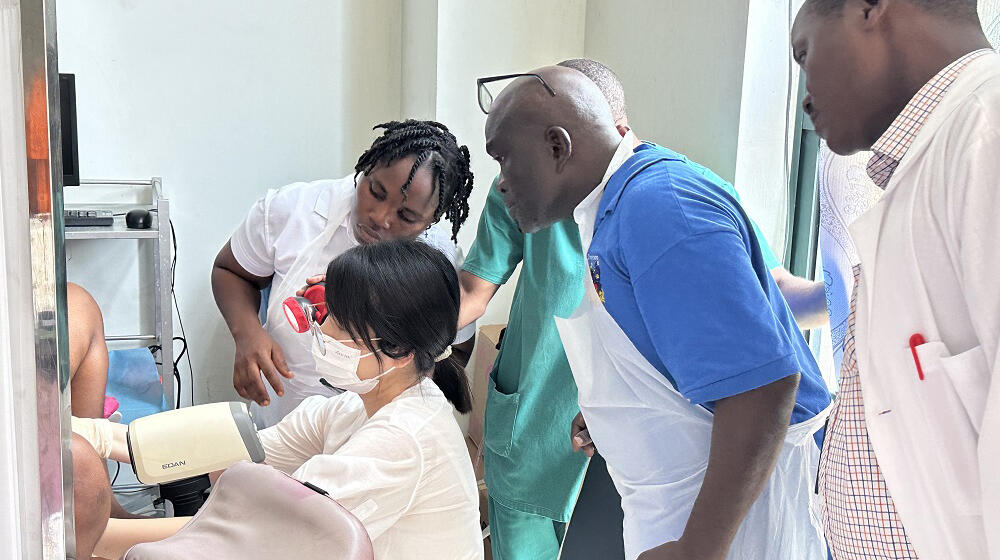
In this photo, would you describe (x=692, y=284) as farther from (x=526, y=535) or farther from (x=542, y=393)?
(x=526, y=535)

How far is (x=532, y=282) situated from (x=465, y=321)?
0.21 metres

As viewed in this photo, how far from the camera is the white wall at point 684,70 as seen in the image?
191 cm


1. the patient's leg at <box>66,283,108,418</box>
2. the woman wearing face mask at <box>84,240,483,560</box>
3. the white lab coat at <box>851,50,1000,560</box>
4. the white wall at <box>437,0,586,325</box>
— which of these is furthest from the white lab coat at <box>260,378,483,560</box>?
the white wall at <box>437,0,586,325</box>

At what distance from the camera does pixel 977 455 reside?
691 millimetres

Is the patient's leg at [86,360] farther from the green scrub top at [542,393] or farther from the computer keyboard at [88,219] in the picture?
the green scrub top at [542,393]

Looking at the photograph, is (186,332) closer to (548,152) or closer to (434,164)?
(434,164)

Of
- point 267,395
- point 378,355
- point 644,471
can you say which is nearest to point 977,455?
point 644,471

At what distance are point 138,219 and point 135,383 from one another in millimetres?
483

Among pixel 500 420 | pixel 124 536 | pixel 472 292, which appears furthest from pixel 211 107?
pixel 124 536

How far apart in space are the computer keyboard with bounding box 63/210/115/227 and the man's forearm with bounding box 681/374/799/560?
84.0 inches

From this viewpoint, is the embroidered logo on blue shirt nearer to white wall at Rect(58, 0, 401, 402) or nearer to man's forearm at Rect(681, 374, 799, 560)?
man's forearm at Rect(681, 374, 799, 560)

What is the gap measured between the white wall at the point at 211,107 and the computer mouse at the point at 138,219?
0.36 m

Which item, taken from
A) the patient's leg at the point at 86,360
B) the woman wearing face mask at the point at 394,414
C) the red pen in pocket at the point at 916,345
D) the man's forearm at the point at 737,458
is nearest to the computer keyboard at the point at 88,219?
the patient's leg at the point at 86,360

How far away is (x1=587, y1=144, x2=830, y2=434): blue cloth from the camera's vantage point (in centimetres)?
92
